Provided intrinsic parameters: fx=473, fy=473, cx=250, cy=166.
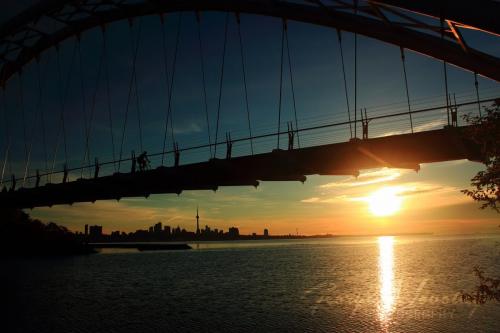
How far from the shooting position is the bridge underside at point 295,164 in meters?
24.3

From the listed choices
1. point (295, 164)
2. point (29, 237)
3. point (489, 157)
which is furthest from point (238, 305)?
point (29, 237)

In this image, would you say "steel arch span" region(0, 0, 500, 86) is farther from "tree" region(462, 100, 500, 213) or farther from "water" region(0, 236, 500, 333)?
"water" region(0, 236, 500, 333)

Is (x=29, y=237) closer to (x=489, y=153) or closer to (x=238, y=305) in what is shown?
(x=238, y=305)

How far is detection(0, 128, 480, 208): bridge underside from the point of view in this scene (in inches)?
956

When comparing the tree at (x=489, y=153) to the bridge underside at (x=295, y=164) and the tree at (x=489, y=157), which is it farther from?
the bridge underside at (x=295, y=164)

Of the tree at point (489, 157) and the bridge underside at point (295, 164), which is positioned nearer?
the tree at point (489, 157)

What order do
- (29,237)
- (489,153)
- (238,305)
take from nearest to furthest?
(489,153) < (238,305) < (29,237)

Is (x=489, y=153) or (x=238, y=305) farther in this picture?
(x=238, y=305)

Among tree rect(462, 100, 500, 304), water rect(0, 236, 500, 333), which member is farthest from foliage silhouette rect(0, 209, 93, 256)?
tree rect(462, 100, 500, 304)

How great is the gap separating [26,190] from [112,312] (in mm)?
21349

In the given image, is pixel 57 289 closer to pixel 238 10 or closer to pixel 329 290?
pixel 329 290

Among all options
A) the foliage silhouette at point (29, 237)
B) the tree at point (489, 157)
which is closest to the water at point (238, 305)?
the tree at point (489, 157)

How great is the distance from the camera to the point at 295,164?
28.8 metres

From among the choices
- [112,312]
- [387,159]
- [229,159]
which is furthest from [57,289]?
[387,159]
